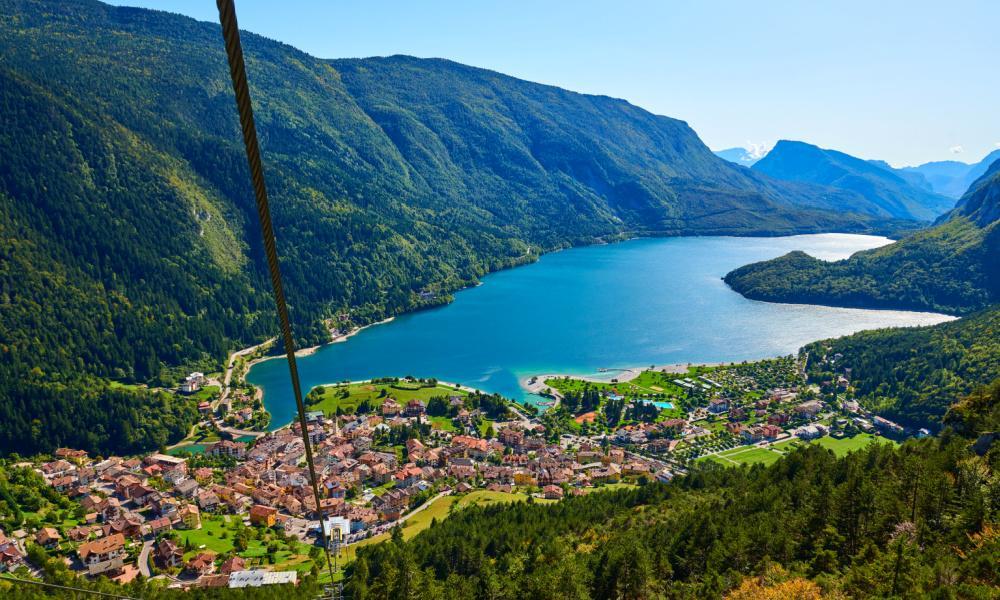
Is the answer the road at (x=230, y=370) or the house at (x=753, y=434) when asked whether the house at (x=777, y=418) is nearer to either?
the house at (x=753, y=434)

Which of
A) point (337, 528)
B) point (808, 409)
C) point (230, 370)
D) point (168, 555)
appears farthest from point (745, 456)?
point (230, 370)

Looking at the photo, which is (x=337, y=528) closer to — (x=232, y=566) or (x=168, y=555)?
(x=232, y=566)

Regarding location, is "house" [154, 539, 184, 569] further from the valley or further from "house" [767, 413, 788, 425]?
"house" [767, 413, 788, 425]

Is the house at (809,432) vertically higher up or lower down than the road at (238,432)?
higher up

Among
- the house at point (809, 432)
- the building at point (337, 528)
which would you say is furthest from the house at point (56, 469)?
the house at point (809, 432)

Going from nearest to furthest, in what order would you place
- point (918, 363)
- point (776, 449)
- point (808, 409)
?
point (776, 449) < point (808, 409) < point (918, 363)

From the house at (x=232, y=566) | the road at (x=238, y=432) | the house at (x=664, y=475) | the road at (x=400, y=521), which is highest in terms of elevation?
the house at (x=664, y=475)

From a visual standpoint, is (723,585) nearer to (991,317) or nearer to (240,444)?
(240,444)
